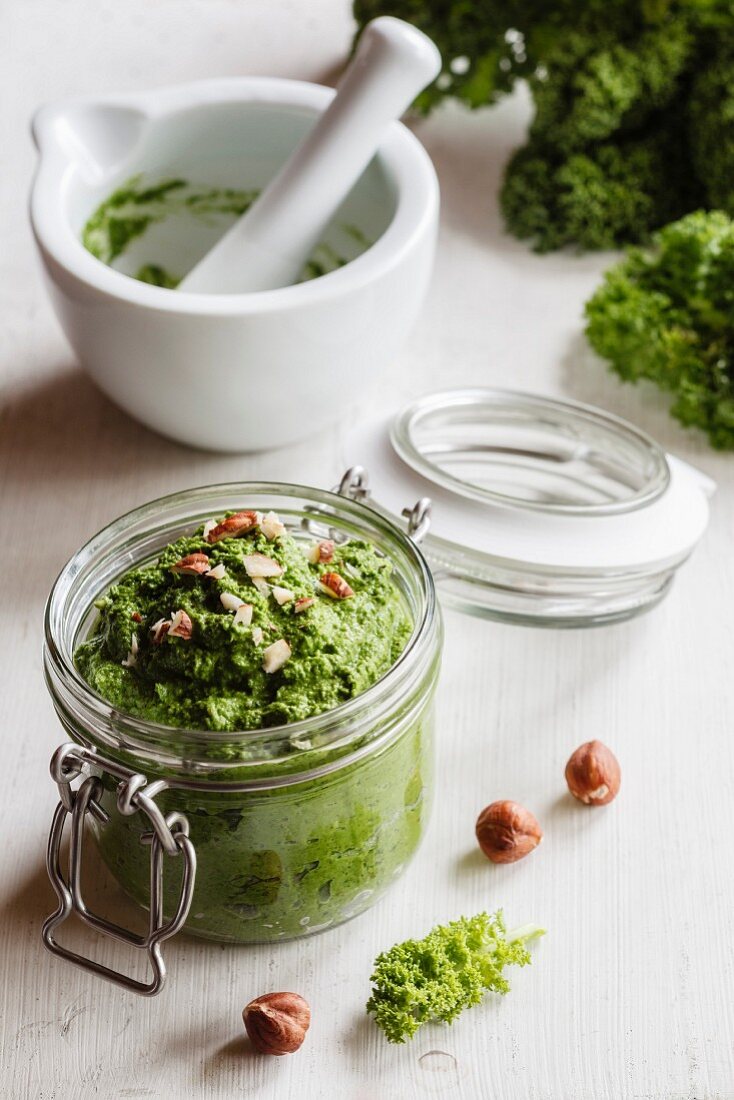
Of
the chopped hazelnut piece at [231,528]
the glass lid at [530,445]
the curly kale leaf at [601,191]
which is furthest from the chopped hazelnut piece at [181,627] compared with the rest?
the curly kale leaf at [601,191]

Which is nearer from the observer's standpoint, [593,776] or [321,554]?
[321,554]

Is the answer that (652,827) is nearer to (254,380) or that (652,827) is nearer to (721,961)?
(721,961)

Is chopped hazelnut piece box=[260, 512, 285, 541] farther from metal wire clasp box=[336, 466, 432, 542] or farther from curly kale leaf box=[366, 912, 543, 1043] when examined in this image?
curly kale leaf box=[366, 912, 543, 1043]

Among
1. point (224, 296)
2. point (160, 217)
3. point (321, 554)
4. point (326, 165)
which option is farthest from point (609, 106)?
point (321, 554)

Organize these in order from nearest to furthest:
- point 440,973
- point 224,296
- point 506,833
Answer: point 440,973, point 506,833, point 224,296

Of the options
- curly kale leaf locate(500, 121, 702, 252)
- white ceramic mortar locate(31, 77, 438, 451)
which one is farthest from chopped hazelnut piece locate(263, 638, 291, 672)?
curly kale leaf locate(500, 121, 702, 252)

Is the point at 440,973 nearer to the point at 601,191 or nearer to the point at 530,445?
the point at 530,445

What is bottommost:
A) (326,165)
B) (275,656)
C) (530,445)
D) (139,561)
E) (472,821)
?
(472,821)
